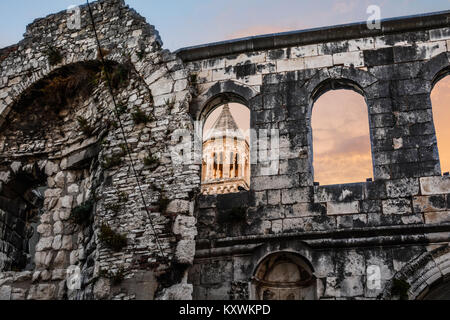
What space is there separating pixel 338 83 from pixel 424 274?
3.49 metres

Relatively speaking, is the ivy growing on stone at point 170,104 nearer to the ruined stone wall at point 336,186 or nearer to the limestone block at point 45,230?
the ruined stone wall at point 336,186

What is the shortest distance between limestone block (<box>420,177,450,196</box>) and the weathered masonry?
0.02 metres

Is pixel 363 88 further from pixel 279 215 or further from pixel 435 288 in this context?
pixel 435 288

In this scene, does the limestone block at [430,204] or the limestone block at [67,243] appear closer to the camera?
the limestone block at [430,204]

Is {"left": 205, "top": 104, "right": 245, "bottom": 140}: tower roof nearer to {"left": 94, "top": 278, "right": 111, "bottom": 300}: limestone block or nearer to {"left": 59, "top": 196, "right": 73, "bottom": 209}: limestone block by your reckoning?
{"left": 59, "top": 196, "right": 73, "bottom": 209}: limestone block

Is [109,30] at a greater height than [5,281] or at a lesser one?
greater

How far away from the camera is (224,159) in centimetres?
3806

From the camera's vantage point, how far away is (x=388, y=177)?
30.3 feet

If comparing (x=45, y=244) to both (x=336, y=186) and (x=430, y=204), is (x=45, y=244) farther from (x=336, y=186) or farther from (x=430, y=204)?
(x=430, y=204)

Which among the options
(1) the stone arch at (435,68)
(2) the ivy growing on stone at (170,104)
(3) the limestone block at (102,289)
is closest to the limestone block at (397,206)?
(1) the stone arch at (435,68)

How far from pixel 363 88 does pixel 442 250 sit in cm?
291

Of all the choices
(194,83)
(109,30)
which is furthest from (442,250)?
(109,30)

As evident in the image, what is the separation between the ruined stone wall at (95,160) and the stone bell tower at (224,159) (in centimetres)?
2471

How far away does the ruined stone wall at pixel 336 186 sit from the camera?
8.79 meters
